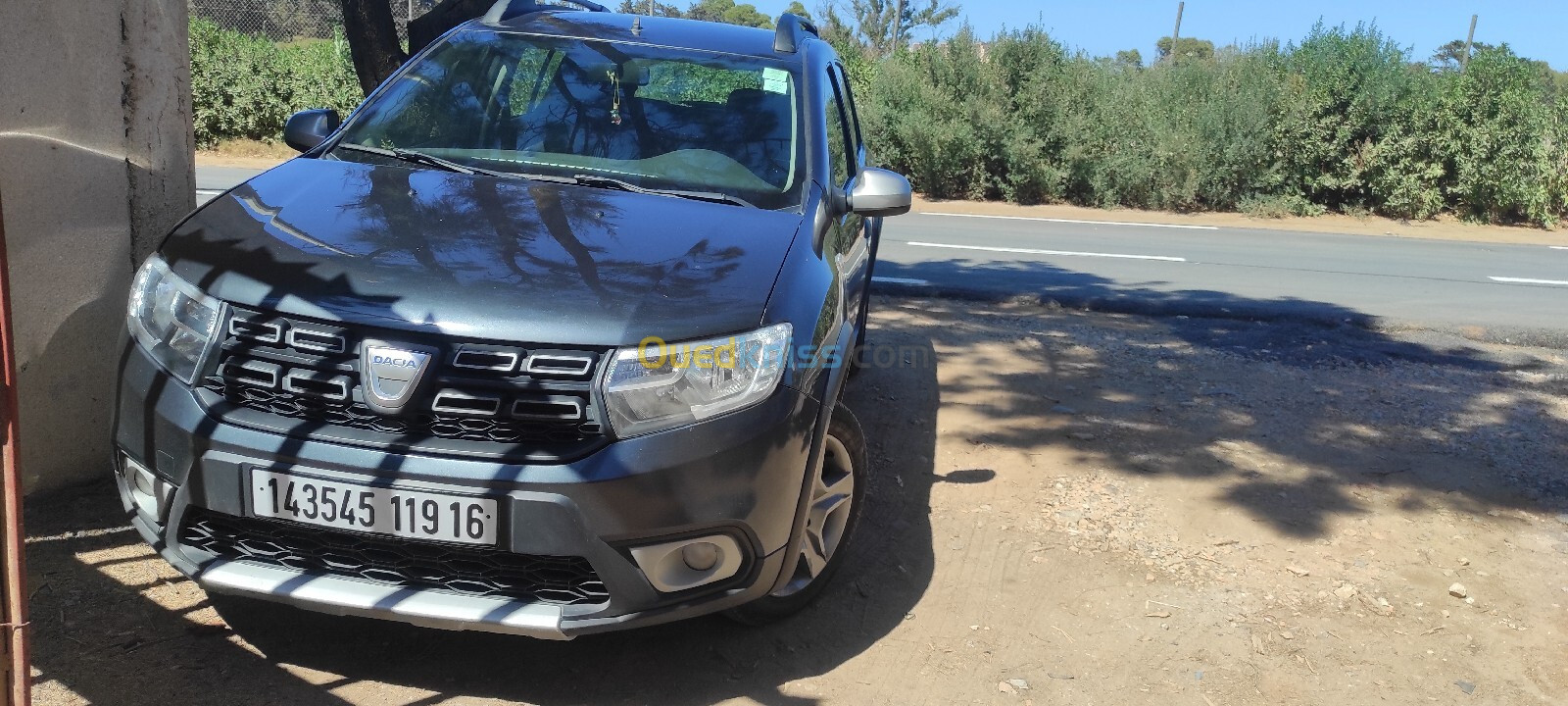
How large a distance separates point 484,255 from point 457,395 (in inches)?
18.8

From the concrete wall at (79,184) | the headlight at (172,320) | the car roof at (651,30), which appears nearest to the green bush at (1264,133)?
the car roof at (651,30)

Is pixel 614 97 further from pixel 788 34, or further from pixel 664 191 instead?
pixel 788 34

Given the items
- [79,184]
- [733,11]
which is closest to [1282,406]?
[79,184]

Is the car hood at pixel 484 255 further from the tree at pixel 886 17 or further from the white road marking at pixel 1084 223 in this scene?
the tree at pixel 886 17

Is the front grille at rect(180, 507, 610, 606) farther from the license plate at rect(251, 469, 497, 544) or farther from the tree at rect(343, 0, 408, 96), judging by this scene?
the tree at rect(343, 0, 408, 96)

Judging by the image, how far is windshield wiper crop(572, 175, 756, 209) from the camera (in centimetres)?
379

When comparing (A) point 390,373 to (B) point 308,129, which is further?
(B) point 308,129

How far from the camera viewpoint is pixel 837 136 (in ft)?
15.8

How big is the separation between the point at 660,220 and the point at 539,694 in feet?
4.35

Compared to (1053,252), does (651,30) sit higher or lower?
higher

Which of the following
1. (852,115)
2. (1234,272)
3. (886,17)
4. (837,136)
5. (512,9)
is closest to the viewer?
(837,136)

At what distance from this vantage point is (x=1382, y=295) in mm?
11258


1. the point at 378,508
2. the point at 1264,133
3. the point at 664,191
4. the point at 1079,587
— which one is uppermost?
the point at 1264,133

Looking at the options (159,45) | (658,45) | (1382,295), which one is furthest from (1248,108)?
(159,45)
